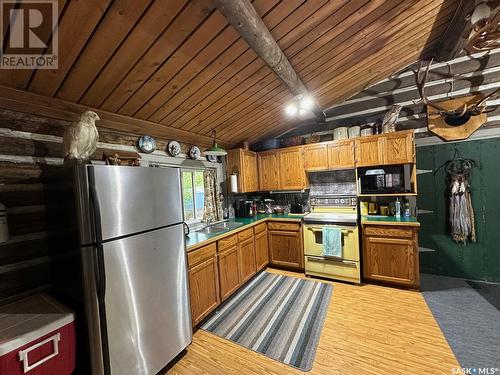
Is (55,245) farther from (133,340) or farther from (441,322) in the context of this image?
(441,322)

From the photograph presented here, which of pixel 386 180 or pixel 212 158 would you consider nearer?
pixel 386 180

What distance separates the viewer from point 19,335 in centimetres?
119

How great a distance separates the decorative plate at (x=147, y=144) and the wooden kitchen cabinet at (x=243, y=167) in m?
1.57

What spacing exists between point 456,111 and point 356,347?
11.3 ft

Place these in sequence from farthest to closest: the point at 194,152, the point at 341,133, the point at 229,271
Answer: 1. the point at 341,133
2. the point at 194,152
3. the point at 229,271

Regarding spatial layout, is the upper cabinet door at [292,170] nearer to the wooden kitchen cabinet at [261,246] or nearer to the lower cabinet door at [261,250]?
the wooden kitchen cabinet at [261,246]

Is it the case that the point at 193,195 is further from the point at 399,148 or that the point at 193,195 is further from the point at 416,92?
the point at 416,92

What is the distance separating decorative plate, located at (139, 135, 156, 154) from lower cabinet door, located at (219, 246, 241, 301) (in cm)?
161

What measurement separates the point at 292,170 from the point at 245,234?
5.09ft

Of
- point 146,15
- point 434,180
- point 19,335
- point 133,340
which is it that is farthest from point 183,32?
point 434,180

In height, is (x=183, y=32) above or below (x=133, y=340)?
above

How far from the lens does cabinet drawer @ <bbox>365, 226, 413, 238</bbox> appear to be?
9.41 ft

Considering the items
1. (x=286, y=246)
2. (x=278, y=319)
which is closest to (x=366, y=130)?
(x=286, y=246)

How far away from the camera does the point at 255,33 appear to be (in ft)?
5.46
